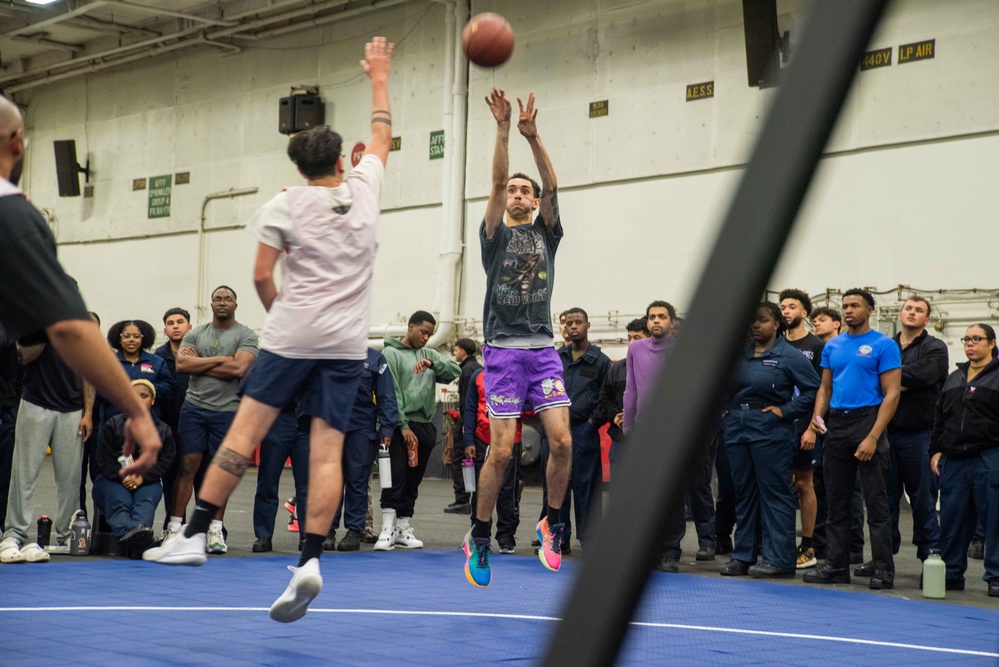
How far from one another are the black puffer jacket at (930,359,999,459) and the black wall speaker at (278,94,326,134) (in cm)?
1557

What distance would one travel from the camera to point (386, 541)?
9586mm

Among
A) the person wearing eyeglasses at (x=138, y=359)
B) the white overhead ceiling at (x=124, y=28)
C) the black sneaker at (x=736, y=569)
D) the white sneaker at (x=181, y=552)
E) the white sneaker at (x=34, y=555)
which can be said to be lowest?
the black sneaker at (x=736, y=569)

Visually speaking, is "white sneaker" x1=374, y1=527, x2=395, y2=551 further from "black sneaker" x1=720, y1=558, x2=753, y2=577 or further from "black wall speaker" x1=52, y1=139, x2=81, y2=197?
"black wall speaker" x1=52, y1=139, x2=81, y2=197

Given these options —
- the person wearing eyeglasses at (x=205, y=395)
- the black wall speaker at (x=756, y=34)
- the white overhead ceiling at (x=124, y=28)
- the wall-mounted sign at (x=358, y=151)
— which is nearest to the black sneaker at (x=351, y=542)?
the person wearing eyeglasses at (x=205, y=395)

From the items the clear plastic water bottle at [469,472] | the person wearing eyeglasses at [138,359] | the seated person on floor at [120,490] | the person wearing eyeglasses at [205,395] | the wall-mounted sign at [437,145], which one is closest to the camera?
the seated person on floor at [120,490]

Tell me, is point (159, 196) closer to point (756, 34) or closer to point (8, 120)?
point (756, 34)

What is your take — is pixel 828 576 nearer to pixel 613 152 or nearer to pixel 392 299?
pixel 613 152

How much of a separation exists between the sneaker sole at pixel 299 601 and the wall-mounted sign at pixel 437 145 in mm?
16051

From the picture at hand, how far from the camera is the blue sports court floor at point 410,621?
477cm

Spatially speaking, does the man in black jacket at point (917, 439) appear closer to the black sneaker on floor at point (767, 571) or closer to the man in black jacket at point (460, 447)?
the black sneaker on floor at point (767, 571)

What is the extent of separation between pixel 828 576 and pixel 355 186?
4933 millimetres

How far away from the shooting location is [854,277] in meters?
15.4

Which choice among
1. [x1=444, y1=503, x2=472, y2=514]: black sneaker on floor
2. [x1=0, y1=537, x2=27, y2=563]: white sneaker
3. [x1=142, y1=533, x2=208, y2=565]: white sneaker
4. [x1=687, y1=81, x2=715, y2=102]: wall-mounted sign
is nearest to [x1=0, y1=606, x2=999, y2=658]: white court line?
[x1=142, y1=533, x2=208, y2=565]: white sneaker

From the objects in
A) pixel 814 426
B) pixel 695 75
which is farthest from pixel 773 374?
pixel 695 75
